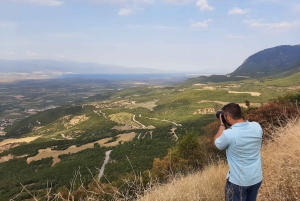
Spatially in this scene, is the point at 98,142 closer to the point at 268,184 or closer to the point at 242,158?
the point at 268,184

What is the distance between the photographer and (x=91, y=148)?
52.8 meters

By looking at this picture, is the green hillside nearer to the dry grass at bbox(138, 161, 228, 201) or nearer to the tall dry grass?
the dry grass at bbox(138, 161, 228, 201)

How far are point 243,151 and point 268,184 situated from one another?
1.47m

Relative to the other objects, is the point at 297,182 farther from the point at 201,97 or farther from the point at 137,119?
the point at 201,97

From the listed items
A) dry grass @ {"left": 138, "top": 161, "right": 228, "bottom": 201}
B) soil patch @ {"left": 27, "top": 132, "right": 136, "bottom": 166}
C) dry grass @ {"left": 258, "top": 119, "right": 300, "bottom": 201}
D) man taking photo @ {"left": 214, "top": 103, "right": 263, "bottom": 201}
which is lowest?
soil patch @ {"left": 27, "top": 132, "right": 136, "bottom": 166}

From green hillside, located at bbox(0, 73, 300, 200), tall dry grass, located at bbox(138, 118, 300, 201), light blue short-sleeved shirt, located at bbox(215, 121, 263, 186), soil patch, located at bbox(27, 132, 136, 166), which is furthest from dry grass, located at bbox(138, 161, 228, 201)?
soil patch, located at bbox(27, 132, 136, 166)

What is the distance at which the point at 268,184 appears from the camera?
4996 mm

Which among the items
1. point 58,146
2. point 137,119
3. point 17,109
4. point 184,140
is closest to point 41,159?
point 58,146

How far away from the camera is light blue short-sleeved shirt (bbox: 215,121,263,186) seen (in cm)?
403

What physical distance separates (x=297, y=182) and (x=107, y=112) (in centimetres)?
10063

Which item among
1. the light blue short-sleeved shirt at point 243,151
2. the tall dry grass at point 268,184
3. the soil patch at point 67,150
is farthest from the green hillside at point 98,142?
the light blue short-sleeved shirt at point 243,151

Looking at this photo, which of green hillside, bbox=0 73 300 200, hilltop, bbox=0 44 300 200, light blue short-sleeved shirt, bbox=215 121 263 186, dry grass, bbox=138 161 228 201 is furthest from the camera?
green hillside, bbox=0 73 300 200

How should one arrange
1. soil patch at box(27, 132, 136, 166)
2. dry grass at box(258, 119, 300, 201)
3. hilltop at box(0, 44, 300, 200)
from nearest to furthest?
1. dry grass at box(258, 119, 300, 201)
2. hilltop at box(0, 44, 300, 200)
3. soil patch at box(27, 132, 136, 166)

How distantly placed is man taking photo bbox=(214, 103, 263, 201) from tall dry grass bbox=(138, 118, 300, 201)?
0.53m
